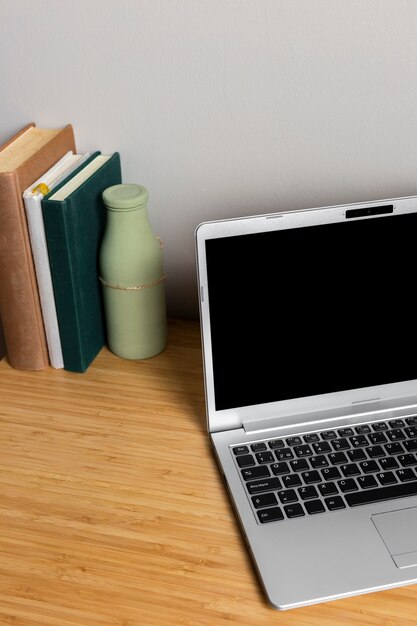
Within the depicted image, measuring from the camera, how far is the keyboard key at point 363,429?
939 millimetres

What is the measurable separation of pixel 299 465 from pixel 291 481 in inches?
1.1

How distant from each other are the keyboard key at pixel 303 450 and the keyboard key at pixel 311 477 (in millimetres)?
32

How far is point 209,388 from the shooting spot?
36.6 inches

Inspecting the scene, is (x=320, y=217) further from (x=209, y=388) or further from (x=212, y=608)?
(x=212, y=608)

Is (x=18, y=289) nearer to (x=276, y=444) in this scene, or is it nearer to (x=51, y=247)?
(x=51, y=247)

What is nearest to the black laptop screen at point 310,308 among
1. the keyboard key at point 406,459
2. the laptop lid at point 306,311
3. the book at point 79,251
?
the laptop lid at point 306,311

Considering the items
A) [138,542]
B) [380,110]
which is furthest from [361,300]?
[138,542]

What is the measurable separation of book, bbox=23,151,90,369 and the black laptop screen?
0.83 ft

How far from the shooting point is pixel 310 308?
93cm

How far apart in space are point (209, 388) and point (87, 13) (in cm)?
52

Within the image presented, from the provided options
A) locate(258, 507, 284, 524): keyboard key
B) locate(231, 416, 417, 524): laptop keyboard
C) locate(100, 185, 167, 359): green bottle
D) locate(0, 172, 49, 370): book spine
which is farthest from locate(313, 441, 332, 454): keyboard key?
locate(0, 172, 49, 370): book spine

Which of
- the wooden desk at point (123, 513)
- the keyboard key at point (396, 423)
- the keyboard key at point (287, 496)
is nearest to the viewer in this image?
Result: the wooden desk at point (123, 513)

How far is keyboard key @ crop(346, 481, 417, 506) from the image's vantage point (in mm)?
845

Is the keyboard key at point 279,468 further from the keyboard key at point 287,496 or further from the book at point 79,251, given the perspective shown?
the book at point 79,251
